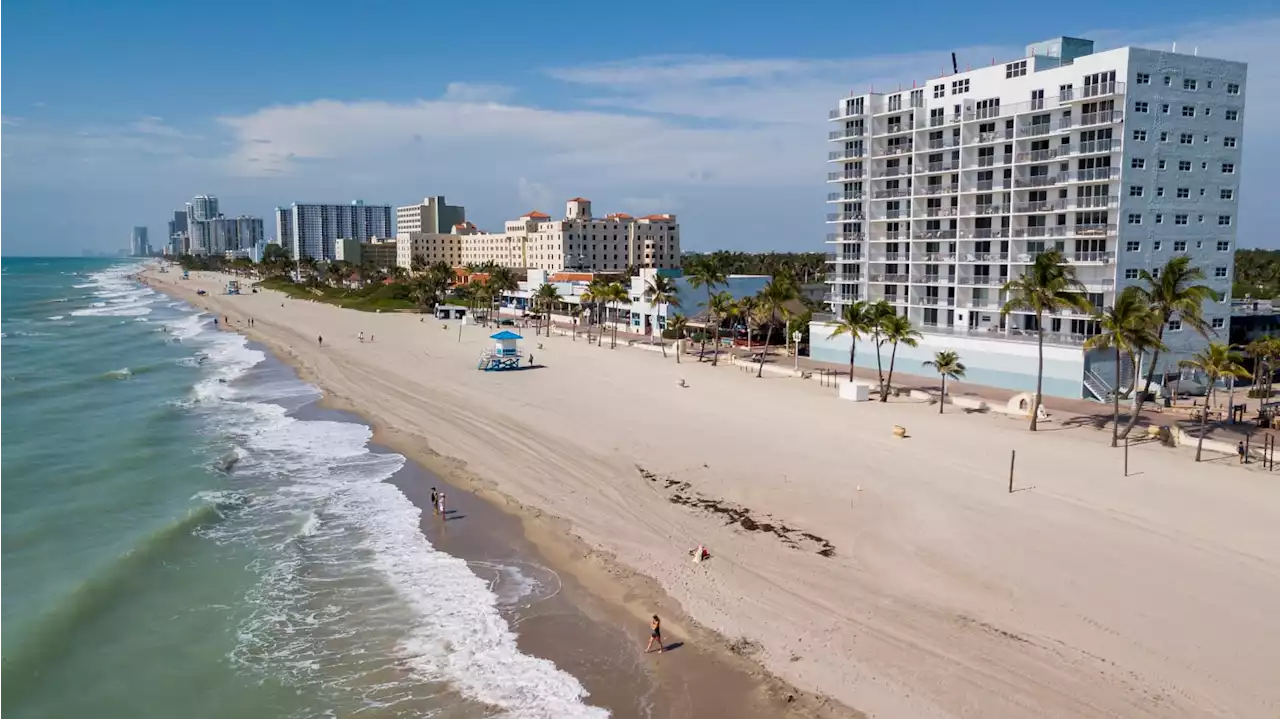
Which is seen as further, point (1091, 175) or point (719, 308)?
point (719, 308)

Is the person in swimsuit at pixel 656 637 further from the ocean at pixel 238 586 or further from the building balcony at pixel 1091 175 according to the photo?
the building balcony at pixel 1091 175

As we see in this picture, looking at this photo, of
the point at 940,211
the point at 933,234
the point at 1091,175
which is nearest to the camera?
the point at 1091,175

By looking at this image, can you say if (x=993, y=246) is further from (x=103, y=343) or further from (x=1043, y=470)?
(x=103, y=343)

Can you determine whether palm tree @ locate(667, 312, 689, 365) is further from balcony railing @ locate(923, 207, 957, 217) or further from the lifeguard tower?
balcony railing @ locate(923, 207, 957, 217)

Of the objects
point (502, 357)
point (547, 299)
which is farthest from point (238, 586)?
point (547, 299)

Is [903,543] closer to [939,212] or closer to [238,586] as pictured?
[238,586]

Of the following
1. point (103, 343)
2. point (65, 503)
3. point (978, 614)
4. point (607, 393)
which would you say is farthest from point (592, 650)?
point (103, 343)

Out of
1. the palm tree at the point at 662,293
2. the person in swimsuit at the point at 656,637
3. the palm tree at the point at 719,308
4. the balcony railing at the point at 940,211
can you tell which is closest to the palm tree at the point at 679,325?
the palm tree at the point at 662,293
